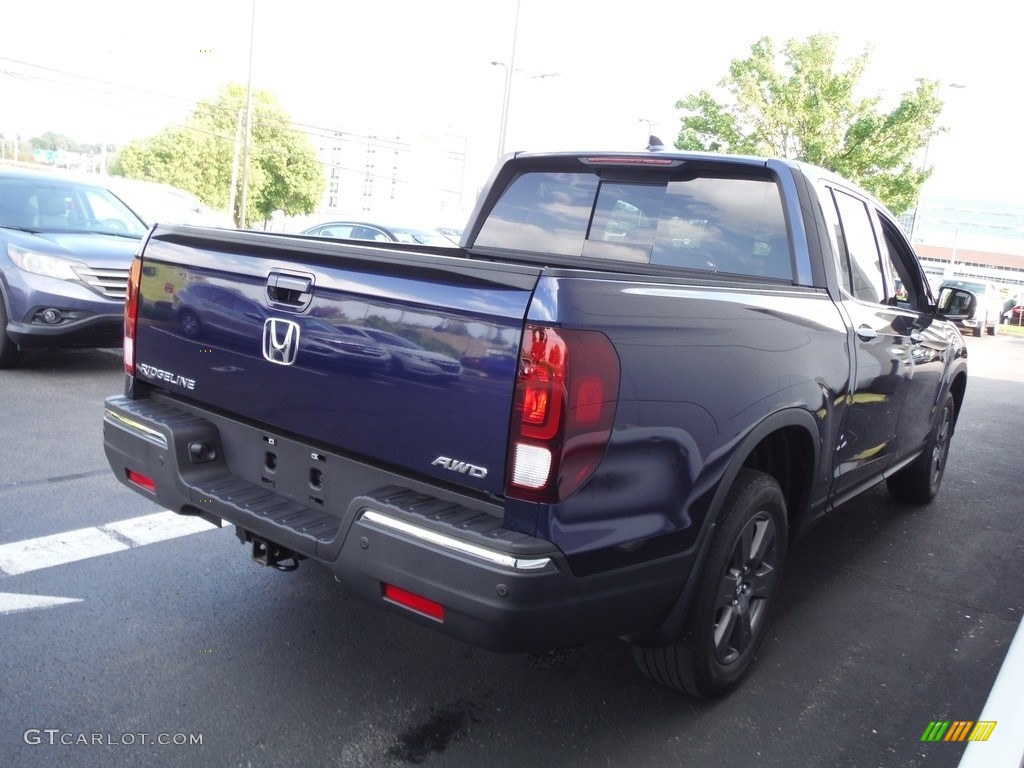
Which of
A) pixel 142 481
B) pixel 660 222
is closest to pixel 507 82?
pixel 660 222

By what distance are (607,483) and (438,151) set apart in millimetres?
85656

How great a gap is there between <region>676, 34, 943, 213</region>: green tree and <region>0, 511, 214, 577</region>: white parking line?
18.1 metres

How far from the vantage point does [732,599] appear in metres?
3.21

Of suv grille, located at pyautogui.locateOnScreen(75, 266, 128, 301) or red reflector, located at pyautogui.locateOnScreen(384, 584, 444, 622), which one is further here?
suv grille, located at pyautogui.locateOnScreen(75, 266, 128, 301)

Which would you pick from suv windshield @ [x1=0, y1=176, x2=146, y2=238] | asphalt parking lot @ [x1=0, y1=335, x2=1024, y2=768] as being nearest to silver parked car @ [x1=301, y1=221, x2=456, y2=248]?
suv windshield @ [x1=0, y1=176, x2=146, y2=238]

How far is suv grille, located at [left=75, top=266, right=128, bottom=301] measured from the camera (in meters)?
7.70

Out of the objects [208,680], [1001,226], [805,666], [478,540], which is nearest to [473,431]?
[478,540]

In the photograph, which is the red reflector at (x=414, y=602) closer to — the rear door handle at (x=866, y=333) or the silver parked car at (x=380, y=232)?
the rear door handle at (x=866, y=333)

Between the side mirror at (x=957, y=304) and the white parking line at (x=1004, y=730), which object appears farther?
the side mirror at (x=957, y=304)

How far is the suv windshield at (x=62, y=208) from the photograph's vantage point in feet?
27.2

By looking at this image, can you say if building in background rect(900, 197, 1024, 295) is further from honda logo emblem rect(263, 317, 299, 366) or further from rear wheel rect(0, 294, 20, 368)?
honda logo emblem rect(263, 317, 299, 366)

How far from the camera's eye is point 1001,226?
12875cm

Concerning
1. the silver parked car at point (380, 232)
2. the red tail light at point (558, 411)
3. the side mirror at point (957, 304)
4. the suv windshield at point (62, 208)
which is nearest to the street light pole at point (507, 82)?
the silver parked car at point (380, 232)

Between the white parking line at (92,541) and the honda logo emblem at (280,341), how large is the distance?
1629 millimetres
